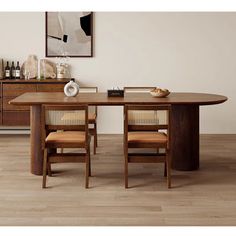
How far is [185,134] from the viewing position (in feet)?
13.0

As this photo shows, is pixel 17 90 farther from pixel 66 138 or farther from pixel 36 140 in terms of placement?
pixel 66 138

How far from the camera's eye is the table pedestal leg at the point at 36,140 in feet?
12.5

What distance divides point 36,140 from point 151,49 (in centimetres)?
298

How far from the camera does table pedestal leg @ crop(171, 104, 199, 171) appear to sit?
3.94 metres

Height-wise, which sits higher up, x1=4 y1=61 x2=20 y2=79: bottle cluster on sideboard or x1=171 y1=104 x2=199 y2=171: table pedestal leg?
x1=4 y1=61 x2=20 y2=79: bottle cluster on sideboard

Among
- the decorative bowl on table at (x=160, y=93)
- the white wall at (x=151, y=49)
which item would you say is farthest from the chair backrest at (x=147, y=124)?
the white wall at (x=151, y=49)

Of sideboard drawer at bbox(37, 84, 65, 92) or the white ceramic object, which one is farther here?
sideboard drawer at bbox(37, 84, 65, 92)

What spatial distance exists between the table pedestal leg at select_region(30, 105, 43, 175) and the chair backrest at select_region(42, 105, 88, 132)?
48cm

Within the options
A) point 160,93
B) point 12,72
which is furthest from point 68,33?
point 160,93

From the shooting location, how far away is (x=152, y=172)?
13.2ft

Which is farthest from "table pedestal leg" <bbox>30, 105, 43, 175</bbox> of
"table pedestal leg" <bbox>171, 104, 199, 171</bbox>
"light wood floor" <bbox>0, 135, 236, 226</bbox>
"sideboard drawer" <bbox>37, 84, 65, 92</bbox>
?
"sideboard drawer" <bbox>37, 84, 65, 92</bbox>

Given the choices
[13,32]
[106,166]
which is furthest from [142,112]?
[13,32]

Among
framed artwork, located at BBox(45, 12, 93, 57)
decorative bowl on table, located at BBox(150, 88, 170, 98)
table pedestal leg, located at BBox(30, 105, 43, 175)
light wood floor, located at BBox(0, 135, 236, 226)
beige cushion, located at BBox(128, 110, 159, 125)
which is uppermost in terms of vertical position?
framed artwork, located at BBox(45, 12, 93, 57)

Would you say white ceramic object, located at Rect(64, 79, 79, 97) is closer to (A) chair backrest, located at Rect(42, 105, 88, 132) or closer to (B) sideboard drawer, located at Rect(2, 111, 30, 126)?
(A) chair backrest, located at Rect(42, 105, 88, 132)
